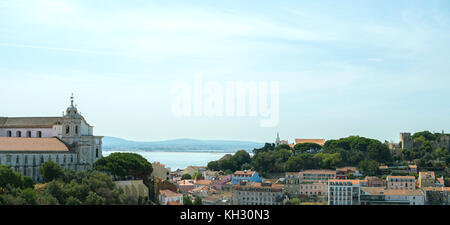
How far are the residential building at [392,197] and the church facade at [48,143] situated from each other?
46.7ft

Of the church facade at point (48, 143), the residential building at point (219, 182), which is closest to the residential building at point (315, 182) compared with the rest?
the residential building at point (219, 182)

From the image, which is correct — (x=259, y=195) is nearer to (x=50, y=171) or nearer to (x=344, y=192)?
(x=344, y=192)

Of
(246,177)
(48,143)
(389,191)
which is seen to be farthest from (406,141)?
(48,143)

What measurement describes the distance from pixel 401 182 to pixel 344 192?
445 centimetres

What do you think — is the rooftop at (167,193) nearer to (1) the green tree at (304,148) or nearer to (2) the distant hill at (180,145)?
(1) the green tree at (304,148)

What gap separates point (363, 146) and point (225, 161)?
10436 mm

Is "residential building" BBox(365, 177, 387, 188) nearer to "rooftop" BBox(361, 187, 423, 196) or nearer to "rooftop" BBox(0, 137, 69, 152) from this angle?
"rooftop" BBox(361, 187, 423, 196)

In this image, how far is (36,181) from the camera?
72.1 ft

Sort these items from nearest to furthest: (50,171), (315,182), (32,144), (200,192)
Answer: (50,171)
(32,144)
(200,192)
(315,182)

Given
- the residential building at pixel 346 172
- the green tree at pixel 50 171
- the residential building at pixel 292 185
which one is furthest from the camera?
the residential building at pixel 346 172

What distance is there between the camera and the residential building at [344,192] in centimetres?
3231

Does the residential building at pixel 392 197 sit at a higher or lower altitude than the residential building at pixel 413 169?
lower

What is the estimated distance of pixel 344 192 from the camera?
32500 mm
